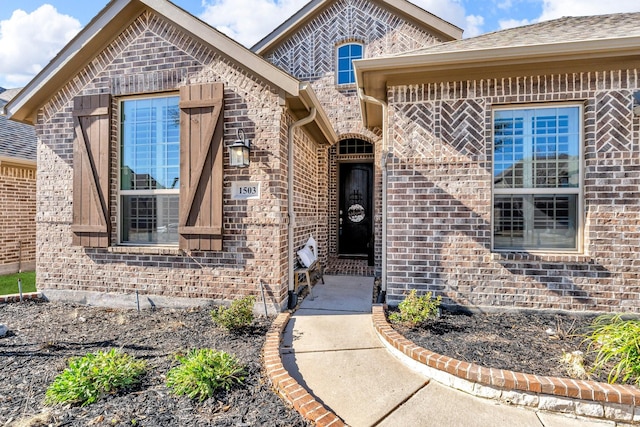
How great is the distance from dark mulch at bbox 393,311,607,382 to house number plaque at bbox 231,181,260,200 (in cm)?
256

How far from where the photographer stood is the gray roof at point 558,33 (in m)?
3.97

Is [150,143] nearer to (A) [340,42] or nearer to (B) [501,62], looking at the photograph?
(B) [501,62]

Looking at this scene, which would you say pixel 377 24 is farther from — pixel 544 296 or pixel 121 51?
pixel 544 296

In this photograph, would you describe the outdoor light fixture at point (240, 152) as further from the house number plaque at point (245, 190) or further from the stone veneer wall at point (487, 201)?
the stone veneer wall at point (487, 201)

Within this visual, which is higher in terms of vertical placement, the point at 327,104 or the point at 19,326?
the point at 327,104

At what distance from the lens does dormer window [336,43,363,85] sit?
7.90m

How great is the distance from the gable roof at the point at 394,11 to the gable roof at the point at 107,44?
4131 mm

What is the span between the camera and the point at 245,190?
15.1ft

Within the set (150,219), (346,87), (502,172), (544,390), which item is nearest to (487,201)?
(502,172)

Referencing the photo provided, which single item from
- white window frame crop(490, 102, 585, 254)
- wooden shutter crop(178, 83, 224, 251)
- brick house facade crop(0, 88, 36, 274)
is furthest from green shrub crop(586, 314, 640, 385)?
brick house facade crop(0, 88, 36, 274)

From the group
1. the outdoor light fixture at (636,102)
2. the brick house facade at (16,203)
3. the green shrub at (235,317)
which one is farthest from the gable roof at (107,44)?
the outdoor light fixture at (636,102)

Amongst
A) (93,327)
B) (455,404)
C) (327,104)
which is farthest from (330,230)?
(455,404)

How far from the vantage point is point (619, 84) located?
12.9 ft

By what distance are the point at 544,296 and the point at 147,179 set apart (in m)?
5.89
